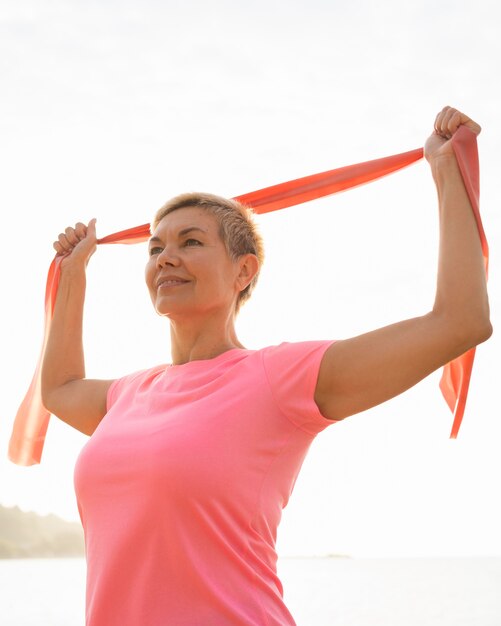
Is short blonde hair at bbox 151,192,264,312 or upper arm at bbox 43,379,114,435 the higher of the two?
short blonde hair at bbox 151,192,264,312

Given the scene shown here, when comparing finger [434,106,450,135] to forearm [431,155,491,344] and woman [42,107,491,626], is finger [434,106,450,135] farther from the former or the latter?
forearm [431,155,491,344]

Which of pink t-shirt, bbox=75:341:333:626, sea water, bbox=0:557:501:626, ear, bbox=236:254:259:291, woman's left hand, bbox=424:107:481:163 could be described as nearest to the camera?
pink t-shirt, bbox=75:341:333:626

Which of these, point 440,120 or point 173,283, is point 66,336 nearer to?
point 173,283

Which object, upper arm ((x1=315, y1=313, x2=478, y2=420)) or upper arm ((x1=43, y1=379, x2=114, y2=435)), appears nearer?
upper arm ((x1=315, y1=313, x2=478, y2=420))

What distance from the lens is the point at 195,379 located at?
2631 mm

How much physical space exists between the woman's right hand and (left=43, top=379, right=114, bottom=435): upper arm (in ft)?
1.77

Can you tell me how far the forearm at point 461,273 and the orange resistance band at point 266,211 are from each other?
33 cm

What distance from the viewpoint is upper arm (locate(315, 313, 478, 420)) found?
2121 mm

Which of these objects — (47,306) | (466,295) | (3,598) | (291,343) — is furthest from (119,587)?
(3,598)

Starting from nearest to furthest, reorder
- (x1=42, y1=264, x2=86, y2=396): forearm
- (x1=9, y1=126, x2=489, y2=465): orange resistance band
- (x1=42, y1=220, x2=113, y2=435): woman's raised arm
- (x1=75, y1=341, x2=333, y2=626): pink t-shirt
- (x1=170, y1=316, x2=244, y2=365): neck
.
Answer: (x1=75, y1=341, x2=333, y2=626): pink t-shirt → (x1=9, y1=126, x2=489, y2=465): orange resistance band → (x1=170, y1=316, x2=244, y2=365): neck → (x1=42, y1=220, x2=113, y2=435): woman's raised arm → (x1=42, y1=264, x2=86, y2=396): forearm

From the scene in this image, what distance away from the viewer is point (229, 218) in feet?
9.59

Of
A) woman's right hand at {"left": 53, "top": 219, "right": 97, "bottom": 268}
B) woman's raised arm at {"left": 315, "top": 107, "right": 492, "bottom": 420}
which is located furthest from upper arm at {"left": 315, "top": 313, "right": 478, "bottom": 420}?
woman's right hand at {"left": 53, "top": 219, "right": 97, "bottom": 268}

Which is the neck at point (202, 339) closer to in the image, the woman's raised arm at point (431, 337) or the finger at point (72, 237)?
the woman's raised arm at point (431, 337)

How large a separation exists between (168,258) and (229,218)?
0.90 ft
